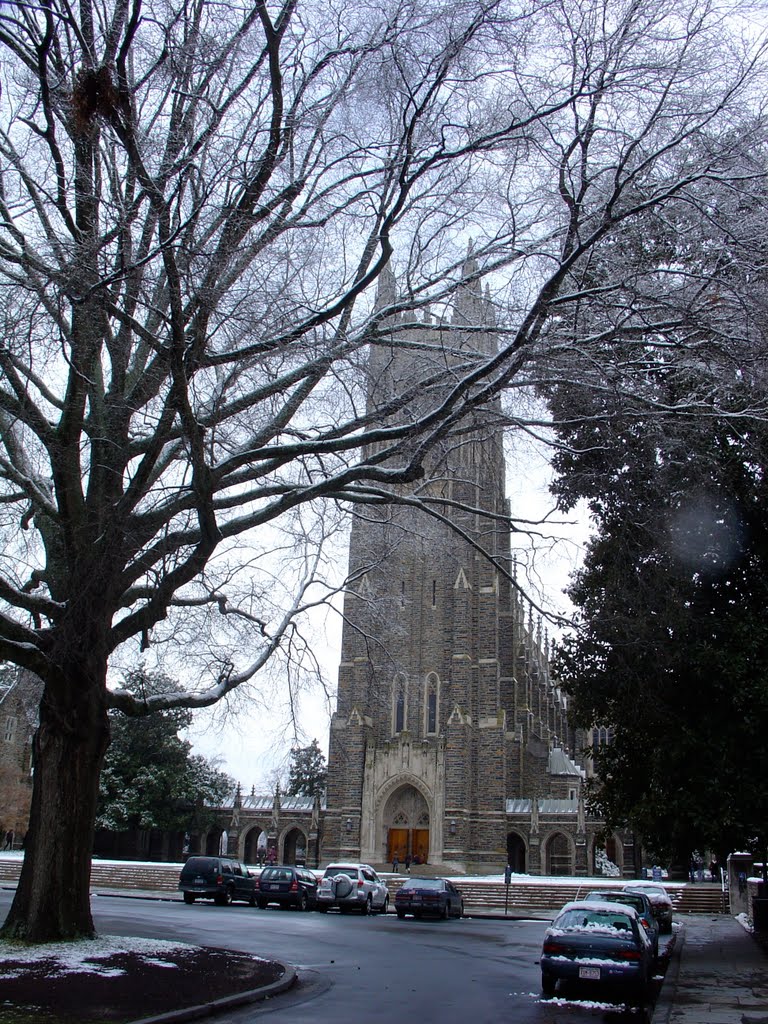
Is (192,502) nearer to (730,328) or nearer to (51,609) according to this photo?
(51,609)

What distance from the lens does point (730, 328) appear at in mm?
10492

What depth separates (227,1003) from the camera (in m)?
8.75

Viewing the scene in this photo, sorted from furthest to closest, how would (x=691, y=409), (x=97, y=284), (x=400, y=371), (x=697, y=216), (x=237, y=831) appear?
1. (x=237, y=831)
2. (x=400, y=371)
3. (x=691, y=409)
4. (x=697, y=216)
5. (x=97, y=284)

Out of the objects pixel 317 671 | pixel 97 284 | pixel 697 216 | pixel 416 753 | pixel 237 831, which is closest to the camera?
pixel 97 284

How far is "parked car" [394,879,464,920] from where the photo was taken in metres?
24.0

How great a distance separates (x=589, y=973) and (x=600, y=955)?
10.6 inches

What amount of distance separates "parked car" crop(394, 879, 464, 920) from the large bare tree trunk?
13.8 m

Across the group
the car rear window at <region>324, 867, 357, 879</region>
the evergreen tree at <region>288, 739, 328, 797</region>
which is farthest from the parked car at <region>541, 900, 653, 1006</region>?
the evergreen tree at <region>288, 739, 328, 797</region>

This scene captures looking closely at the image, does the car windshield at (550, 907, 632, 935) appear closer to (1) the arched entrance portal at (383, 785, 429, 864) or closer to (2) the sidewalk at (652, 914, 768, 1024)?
(2) the sidewalk at (652, 914, 768, 1024)

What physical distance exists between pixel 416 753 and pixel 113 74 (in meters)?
39.4

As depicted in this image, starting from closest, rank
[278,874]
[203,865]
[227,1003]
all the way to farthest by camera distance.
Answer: [227,1003]
[203,865]
[278,874]

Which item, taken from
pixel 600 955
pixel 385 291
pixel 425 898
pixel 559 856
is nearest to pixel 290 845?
pixel 559 856

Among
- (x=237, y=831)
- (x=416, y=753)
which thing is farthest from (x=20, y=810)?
(x=416, y=753)

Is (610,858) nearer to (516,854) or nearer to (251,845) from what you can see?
(516,854)
